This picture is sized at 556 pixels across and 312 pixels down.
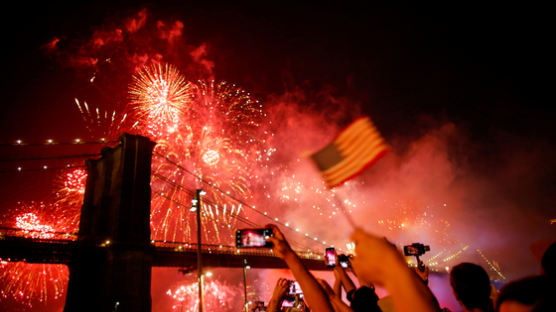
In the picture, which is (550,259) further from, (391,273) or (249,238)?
(249,238)

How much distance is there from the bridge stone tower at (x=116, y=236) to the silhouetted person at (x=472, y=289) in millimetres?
25981

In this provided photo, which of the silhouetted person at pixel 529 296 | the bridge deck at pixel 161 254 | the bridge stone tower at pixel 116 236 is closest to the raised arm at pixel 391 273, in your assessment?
the silhouetted person at pixel 529 296

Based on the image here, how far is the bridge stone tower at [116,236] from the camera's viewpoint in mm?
23391

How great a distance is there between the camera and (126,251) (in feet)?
80.7

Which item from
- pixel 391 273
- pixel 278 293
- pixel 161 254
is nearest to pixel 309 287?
pixel 391 273

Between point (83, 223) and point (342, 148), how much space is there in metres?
32.8

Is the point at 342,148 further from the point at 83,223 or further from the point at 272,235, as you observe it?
the point at 83,223

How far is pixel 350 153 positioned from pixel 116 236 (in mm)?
26431

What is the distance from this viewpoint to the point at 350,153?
3.49m

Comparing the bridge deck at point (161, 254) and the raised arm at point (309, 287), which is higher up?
the bridge deck at point (161, 254)

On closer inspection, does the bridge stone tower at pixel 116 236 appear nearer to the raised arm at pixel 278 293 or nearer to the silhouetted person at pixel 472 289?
the raised arm at pixel 278 293

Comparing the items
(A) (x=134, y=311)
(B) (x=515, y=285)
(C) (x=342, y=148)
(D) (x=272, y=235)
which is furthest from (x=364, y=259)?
(A) (x=134, y=311)

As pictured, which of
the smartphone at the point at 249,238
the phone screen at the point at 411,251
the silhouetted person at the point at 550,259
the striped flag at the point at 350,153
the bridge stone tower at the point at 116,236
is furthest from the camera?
the bridge stone tower at the point at 116,236

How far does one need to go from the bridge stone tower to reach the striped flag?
25.0 meters
